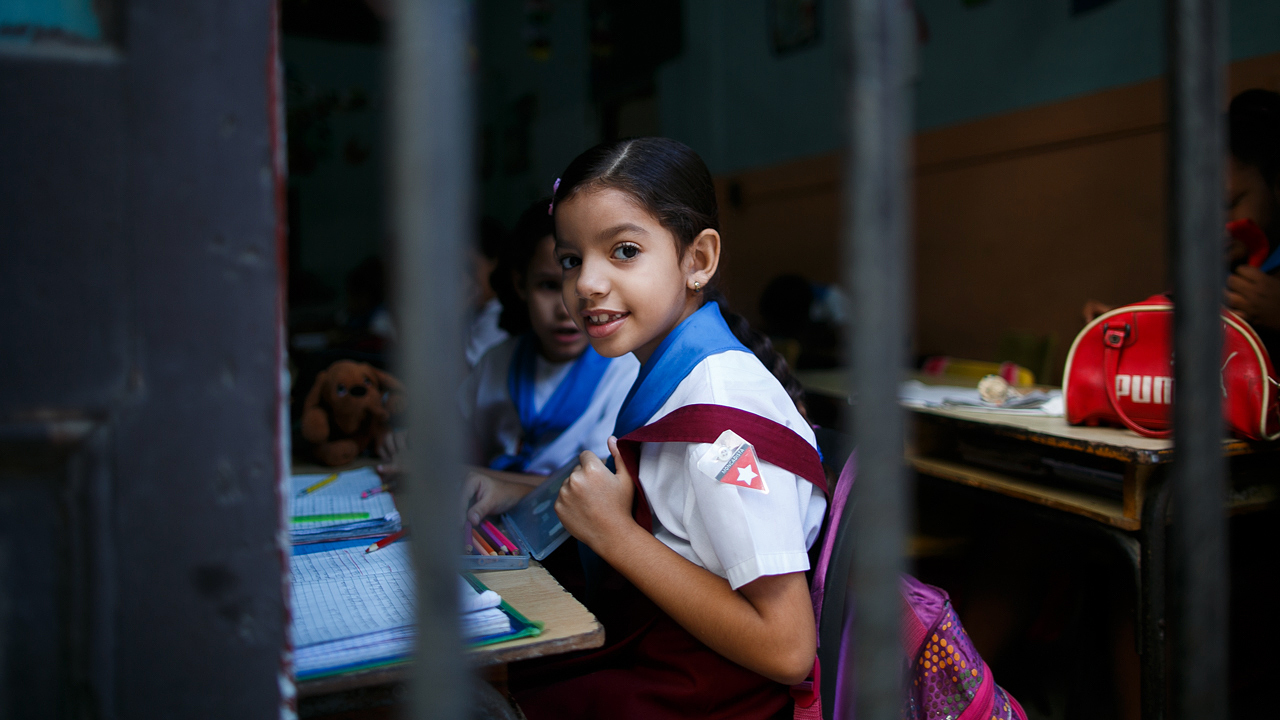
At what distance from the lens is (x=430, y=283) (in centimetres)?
49

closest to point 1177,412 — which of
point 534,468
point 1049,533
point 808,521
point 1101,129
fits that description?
point 808,521

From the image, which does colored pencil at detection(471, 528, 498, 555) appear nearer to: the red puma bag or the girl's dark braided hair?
the girl's dark braided hair

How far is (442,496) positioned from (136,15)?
38 centimetres

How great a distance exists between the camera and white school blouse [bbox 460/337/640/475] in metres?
1.75

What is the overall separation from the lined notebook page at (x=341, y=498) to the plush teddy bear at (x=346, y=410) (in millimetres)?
141

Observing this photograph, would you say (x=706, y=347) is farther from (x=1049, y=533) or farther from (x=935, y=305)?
(x=935, y=305)

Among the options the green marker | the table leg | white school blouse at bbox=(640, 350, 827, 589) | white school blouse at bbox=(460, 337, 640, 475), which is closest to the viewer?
white school blouse at bbox=(640, 350, 827, 589)

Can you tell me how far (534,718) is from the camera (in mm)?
1052

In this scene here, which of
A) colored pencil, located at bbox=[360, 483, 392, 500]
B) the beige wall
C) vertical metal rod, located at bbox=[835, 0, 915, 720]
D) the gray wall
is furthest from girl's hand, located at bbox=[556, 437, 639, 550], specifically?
the gray wall

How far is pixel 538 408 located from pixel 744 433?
3.28 feet

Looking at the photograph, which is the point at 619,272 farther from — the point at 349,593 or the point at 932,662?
the point at 932,662

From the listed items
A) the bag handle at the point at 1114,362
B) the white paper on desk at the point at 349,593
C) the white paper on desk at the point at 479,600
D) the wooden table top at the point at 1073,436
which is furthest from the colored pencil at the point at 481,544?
the bag handle at the point at 1114,362

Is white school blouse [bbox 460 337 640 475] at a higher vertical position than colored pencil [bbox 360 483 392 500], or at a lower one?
higher

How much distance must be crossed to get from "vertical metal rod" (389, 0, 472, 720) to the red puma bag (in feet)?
4.72
